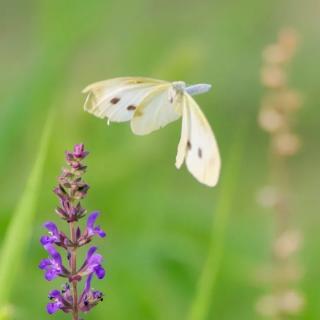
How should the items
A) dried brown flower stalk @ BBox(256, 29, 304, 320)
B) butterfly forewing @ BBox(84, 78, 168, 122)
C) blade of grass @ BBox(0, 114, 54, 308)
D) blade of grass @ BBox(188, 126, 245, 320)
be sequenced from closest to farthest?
butterfly forewing @ BBox(84, 78, 168, 122) → blade of grass @ BBox(0, 114, 54, 308) → blade of grass @ BBox(188, 126, 245, 320) → dried brown flower stalk @ BBox(256, 29, 304, 320)

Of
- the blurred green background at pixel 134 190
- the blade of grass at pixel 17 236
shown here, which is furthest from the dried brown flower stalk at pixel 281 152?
the blade of grass at pixel 17 236

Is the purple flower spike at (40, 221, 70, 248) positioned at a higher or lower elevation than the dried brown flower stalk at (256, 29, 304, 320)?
lower

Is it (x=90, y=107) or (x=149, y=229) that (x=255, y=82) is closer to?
(x=149, y=229)

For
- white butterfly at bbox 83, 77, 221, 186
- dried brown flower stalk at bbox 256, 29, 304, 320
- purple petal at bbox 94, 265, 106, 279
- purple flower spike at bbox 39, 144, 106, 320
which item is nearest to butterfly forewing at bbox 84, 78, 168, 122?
white butterfly at bbox 83, 77, 221, 186

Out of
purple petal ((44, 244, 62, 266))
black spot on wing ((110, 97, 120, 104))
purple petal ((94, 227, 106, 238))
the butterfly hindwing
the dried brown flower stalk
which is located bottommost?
purple petal ((44, 244, 62, 266))

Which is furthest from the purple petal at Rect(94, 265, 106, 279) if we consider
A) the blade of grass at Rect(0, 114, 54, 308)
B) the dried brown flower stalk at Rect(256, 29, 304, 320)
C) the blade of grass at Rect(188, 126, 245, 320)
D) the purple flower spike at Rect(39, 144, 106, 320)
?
the dried brown flower stalk at Rect(256, 29, 304, 320)

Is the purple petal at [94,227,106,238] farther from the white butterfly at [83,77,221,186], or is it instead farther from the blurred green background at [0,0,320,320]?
the blurred green background at [0,0,320,320]

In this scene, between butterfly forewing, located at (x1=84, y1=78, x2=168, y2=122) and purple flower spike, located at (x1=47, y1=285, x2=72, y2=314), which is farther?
butterfly forewing, located at (x1=84, y1=78, x2=168, y2=122)

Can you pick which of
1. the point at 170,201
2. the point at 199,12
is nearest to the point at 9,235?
the point at 170,201

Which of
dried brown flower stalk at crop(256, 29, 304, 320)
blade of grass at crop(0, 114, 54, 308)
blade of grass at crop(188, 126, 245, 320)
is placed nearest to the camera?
blade of grass at crop(0, 114, 54, 308)
